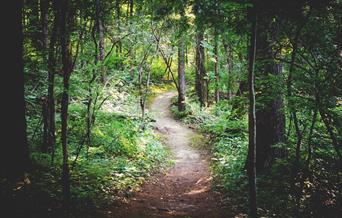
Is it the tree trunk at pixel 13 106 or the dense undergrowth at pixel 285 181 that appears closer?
the dense undergrowth at pixel 285 181

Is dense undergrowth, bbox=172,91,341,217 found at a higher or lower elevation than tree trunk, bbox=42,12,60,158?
lower

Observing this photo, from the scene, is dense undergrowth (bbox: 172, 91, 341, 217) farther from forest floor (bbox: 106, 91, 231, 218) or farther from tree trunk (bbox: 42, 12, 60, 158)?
tree trunk (bbox: 42, 12, 60, 158)

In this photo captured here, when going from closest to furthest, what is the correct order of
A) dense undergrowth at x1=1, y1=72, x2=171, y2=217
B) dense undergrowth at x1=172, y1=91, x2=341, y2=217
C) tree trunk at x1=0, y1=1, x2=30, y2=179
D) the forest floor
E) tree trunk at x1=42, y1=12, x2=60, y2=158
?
dense undergrowth at x1=172, y1=91, x2=341, y2=217 < dense undergrowth at x1=1, y1=72, x2=171, y2=217 < tree trunk at x1=0, y1=1, x2=30, y2=179 < tree trunk at x1=42, y1=12, x2=60, y2=158 < the forest floor

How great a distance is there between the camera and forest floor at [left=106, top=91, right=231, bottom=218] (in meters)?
7.31

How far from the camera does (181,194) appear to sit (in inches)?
360

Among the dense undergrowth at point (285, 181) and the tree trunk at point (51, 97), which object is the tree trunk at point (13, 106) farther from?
the dense undergrowth at point (285, 181)

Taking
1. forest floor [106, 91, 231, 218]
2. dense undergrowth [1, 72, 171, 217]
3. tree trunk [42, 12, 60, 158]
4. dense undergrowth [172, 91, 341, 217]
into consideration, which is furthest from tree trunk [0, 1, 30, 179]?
dense undergrowth [172, 91, 341, 217]

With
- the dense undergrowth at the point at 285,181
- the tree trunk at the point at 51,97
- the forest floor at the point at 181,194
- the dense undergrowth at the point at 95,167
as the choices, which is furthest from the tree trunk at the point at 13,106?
the dense undergrowth at the point at 285,181

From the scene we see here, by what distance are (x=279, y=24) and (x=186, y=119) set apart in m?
14.4

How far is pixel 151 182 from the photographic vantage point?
389 inches

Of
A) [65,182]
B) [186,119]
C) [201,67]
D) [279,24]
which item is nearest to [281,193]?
[279,24]

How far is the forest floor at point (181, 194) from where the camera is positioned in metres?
7.31

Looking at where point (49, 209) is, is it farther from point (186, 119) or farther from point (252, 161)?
point (186, 119)

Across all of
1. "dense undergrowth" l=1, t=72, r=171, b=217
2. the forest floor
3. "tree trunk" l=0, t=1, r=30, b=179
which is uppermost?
"tree trunk" l=0, t=1, r=30, b=179
